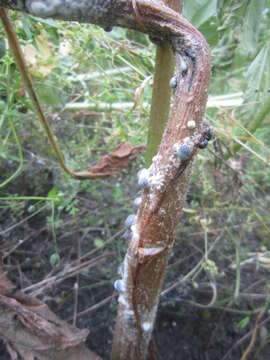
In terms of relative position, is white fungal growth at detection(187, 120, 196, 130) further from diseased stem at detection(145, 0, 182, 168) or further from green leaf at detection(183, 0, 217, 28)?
green leaf at detection(183, 0, 217, 28)

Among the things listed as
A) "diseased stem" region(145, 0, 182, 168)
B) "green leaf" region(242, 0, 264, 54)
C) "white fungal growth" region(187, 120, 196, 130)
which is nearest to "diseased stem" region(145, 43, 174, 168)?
"diseased stem" region(145, 0, 182, 168)

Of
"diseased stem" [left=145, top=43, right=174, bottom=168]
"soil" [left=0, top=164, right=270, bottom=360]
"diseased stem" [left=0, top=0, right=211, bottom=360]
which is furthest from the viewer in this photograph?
"soil" [left=0, top=164, right=270, bottom=360]

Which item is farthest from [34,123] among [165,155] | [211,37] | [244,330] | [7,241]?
[244,330]

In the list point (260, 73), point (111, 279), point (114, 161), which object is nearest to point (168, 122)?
point (114, 161)

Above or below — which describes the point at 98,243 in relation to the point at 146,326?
below

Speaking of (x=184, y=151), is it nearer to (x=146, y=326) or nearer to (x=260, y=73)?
(x=146, y=326)

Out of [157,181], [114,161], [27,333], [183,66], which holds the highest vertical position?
[183,66]

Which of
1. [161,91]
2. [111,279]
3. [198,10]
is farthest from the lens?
[111,279]

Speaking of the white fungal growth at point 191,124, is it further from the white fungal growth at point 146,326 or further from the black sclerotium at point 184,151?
the white fungal growth at point 146,326
